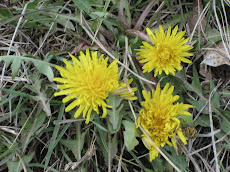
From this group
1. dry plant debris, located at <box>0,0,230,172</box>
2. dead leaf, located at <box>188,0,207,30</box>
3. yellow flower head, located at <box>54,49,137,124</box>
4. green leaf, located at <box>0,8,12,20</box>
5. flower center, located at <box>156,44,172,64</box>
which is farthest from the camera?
dead leaf, located at <box>188,0,207,30</box>

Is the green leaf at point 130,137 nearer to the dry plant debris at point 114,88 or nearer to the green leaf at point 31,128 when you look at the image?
the dry plant debris at point 114,88

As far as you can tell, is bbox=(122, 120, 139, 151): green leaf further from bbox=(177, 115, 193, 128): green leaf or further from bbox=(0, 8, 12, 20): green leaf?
bbox=(0, 8, 12, 20): green leaf

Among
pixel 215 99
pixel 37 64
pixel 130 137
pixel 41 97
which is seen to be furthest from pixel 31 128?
pixel 215 99

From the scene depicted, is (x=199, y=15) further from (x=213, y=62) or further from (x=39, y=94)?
(x=39, y=94)

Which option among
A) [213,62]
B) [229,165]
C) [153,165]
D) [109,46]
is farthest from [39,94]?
[229,165]

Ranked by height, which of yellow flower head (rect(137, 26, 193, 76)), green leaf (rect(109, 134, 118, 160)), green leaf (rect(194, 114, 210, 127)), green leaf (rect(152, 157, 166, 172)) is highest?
yellow flower head (rect(137, 26, 193, 76))

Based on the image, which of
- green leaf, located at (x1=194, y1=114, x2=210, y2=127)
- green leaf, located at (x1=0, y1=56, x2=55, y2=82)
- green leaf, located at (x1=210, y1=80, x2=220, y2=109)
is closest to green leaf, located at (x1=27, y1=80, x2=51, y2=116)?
green leaf, located at (x1=0, y1=56, x2=55, y2=82)

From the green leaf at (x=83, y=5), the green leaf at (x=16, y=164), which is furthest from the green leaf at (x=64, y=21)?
the green leaf at (x=16, y=164)

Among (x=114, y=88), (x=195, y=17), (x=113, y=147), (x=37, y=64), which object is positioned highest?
(x=195, y=17)

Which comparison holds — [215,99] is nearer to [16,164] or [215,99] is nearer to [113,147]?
[113,147]

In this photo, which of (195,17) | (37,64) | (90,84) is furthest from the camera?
(195,17)

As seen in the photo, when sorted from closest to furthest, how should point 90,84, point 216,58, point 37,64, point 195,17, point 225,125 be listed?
point 90,84 → point 37,64 → point 225,125 → point 216,58 → point 195,17
